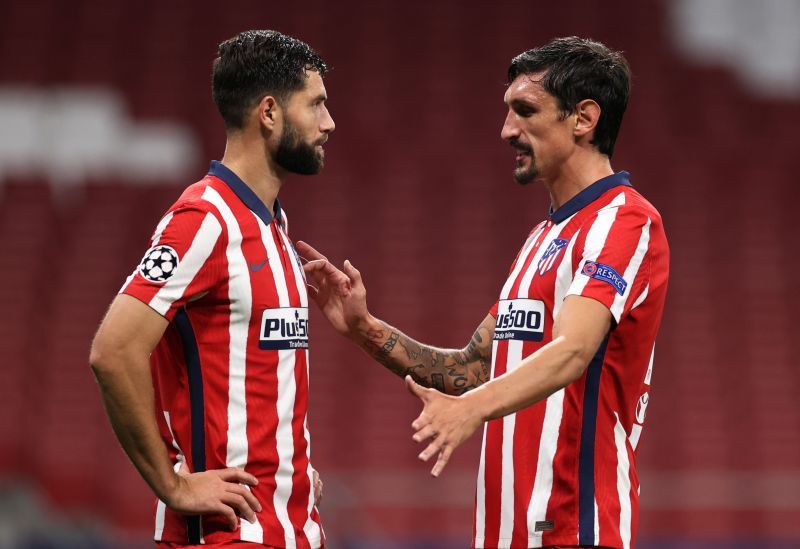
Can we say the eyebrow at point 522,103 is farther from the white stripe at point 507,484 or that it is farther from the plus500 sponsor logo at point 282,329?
the plus500 sponsor logo at point 282,329

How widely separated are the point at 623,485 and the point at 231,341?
3.44 feet

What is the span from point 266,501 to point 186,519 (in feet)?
0.64

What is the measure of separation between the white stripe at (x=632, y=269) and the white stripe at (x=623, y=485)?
0.32 metres

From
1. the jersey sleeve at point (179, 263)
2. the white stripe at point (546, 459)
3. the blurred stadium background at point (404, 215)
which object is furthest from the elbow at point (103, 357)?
the blurred stadium background at point (404, 215)

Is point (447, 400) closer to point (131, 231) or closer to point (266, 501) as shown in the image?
point (266, 501)

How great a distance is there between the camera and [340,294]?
11.3 feet

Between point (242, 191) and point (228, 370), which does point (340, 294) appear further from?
point (228, 370)

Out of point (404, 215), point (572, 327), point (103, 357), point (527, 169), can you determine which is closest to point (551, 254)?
point (527, 169)

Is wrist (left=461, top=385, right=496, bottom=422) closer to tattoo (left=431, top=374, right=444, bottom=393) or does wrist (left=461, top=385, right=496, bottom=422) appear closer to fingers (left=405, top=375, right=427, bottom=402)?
fingers (left=405, top=375, right=427, bottom=402)

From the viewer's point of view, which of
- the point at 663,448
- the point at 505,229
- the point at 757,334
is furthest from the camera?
the point at 505,229

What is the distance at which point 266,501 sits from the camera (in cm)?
272

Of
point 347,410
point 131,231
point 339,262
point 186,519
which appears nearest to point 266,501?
point 186,519

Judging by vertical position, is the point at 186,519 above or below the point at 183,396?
below

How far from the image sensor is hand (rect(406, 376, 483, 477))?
2.29 metres
